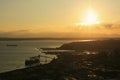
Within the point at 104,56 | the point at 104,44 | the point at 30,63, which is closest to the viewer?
the point at 30,63

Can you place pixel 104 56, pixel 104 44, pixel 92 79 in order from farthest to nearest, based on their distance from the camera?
pixel 104 44, pixel 104 56, pixel 92 79

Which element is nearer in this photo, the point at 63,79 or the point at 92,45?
the point at 63,79

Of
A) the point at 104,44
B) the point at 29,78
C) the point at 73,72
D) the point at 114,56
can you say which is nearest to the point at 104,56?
the point at 114,56

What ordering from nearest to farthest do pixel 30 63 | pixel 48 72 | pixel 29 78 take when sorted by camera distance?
1. pixel 29 78
2. pixel 48 72
3. pixel 30 63

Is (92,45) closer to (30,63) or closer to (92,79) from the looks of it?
(30,63)

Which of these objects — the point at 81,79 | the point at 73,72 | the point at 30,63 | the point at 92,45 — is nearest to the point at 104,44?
the point at 92,45

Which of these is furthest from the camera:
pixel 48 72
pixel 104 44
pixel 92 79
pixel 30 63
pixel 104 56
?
pixel 104 44

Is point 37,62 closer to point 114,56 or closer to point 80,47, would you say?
point 114,56

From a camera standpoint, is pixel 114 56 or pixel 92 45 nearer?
pixel 114 56
